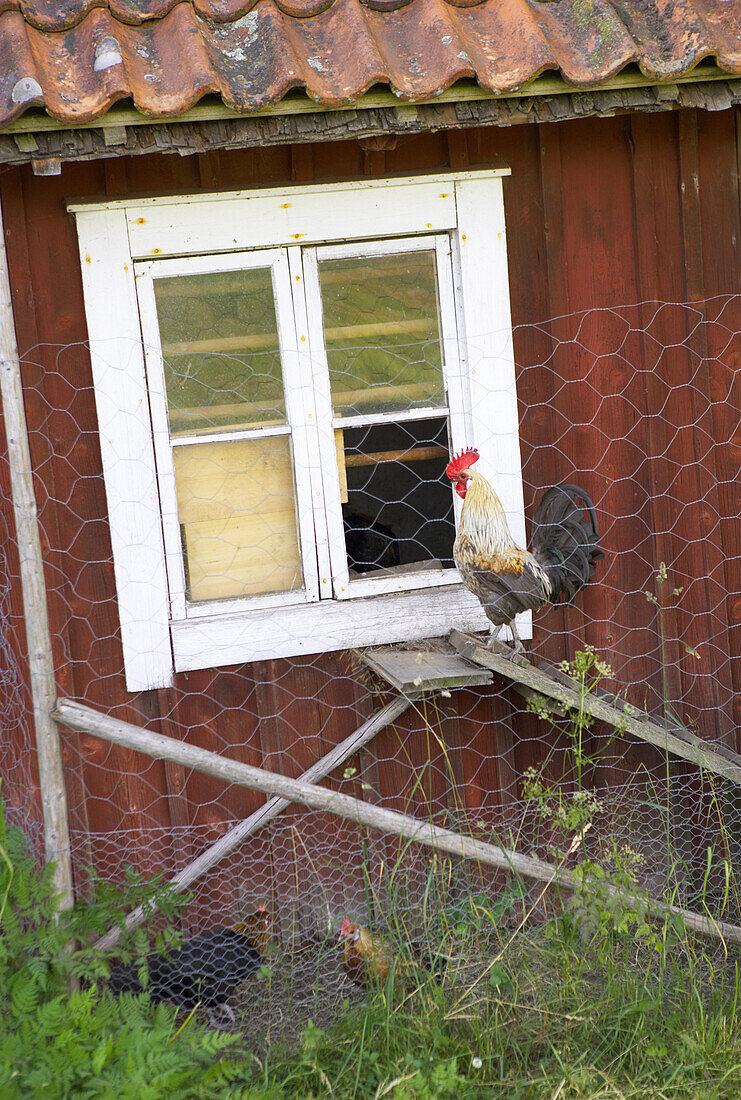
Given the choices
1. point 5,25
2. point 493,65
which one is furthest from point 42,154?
point 493,65

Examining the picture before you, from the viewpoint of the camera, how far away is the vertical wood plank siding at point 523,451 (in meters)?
3.41

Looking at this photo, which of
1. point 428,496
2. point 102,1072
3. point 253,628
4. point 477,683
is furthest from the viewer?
point 428,496

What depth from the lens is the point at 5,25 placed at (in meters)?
2.87

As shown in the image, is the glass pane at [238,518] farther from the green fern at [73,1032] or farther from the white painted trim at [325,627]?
the green fern at [73,1032]

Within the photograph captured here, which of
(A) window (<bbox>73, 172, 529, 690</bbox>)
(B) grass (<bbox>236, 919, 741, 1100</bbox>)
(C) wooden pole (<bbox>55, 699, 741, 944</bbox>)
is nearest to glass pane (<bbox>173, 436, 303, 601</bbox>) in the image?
(A) window (<bbox>73, 172, 529, 690</bbox>)

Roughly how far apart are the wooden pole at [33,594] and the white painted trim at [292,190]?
626 millimetres

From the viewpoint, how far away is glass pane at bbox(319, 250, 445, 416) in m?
3.58

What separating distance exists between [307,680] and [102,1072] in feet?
5.14

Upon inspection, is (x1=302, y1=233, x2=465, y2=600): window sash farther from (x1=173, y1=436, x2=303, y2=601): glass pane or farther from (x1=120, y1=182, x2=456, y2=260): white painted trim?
(x1=173, y1=436, x2=303, y2=601): glass pane

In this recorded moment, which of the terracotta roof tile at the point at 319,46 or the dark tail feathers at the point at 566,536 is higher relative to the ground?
the terracotta roof tile at the point at 319,46

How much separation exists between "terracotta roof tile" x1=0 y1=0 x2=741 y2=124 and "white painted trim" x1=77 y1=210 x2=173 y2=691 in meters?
0.59

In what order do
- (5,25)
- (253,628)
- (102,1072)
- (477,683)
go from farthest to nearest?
(253,628) → (477,683) → (5,25) → (102,1072)

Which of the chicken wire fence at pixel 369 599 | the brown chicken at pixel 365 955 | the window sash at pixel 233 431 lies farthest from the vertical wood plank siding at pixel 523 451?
the brown chicken at pixel 365 955

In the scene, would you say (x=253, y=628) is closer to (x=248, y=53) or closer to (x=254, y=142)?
(x=254, y=142)
